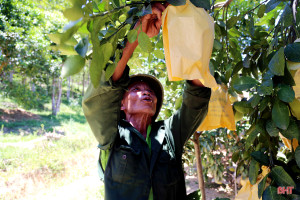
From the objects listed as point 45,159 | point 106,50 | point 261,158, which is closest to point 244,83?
point 261,158

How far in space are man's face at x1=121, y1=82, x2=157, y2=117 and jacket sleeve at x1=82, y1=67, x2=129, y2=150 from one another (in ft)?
0.66

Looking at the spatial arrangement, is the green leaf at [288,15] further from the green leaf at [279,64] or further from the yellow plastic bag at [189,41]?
the yellow plastic bag at [189,41]

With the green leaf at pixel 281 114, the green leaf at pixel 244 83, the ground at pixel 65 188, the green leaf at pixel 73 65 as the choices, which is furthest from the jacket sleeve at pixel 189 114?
the ground at pixel 65 188

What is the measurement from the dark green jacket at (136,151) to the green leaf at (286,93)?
0.40 meters

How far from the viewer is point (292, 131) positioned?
2.23 ft

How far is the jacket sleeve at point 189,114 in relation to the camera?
40.4 inches

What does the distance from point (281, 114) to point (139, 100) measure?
722mm

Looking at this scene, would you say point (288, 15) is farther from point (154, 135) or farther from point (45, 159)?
point (45, 159)

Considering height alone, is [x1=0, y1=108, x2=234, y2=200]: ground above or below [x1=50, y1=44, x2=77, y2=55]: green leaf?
below

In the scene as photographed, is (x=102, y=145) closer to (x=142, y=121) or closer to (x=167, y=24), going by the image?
(x=142, y=121)

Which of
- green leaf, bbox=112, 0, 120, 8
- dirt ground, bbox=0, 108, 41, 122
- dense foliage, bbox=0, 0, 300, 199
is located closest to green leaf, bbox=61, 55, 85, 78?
dense foliage, bbox=0, 0, 300, 199

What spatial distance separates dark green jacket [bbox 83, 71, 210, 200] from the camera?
1.00 meters

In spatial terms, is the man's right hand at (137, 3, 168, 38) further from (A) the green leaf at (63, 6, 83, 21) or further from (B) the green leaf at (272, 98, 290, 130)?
(B) the green leaf at (272, 98, 290, 130)

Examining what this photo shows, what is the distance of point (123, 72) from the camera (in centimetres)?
90
